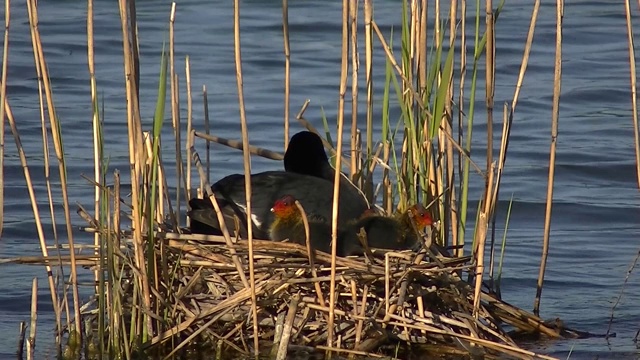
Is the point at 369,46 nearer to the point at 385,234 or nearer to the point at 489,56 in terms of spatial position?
the point at 489,56

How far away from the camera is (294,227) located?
5637mm

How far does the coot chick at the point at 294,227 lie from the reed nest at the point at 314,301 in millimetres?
132

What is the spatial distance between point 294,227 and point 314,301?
0.37 metres

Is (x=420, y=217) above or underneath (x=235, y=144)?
underneath

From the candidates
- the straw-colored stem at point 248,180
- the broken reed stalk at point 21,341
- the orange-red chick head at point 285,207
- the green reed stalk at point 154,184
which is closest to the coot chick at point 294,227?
the orange-red chick head at point 285,207

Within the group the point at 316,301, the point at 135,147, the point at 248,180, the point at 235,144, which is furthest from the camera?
the point at 235,144

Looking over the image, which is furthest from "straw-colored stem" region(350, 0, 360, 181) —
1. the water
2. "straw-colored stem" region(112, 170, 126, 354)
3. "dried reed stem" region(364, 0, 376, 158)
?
the water

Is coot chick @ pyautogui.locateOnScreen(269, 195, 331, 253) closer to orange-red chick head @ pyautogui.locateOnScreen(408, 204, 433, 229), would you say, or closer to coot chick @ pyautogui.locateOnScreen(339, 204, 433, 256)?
coot chick @ pyautogui.locateOnScreen(339, 204, 433, 256)

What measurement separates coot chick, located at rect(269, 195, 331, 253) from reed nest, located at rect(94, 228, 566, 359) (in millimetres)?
132

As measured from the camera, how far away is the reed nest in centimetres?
538

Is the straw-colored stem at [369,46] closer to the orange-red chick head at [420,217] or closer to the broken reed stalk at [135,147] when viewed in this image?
the orange-red chick head at [420,217]

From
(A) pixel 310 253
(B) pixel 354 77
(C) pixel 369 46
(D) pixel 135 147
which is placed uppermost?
(C) pixel 369 46

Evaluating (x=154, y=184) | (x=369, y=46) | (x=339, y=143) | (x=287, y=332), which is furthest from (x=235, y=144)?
(x=339, y=143)

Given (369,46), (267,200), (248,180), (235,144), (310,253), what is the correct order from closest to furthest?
(248,180), (310,253), (369,46), (267,200), (235,144)
